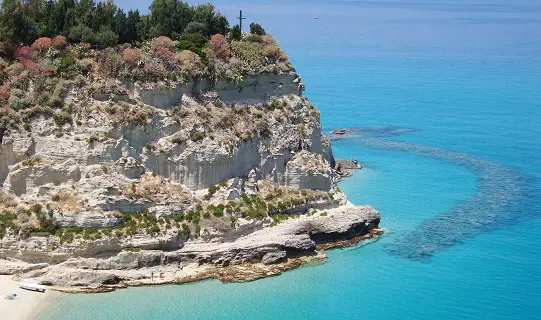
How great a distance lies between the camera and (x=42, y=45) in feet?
162

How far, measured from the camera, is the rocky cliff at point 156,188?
141 feet

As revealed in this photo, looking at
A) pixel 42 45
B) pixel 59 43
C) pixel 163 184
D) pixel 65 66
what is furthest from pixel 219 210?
pixel 42 45

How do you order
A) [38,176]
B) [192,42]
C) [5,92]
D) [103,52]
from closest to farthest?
[38,176], [5,92], [103,52], [192,42]

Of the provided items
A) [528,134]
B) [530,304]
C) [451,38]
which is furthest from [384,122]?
[451,38]

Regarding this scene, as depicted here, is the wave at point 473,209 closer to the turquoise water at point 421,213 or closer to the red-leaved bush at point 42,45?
the turquoise water at point 421,213

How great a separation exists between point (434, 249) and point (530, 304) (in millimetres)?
8755

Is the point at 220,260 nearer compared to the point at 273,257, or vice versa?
the point at 220,260

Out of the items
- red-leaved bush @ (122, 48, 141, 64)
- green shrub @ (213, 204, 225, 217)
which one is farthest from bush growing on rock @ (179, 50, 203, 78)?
green shrub @ (213, 204, 225, 217)

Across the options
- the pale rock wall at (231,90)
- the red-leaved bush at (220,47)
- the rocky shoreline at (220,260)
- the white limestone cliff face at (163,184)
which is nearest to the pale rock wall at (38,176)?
the white limestone cliff face at (163,184)

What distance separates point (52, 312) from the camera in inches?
1550

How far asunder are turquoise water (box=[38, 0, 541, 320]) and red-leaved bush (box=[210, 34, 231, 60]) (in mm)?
16098

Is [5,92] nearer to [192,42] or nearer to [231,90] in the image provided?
[192,42]

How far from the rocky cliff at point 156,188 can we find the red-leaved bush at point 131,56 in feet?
4.28

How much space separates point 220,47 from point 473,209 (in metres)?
23.7
